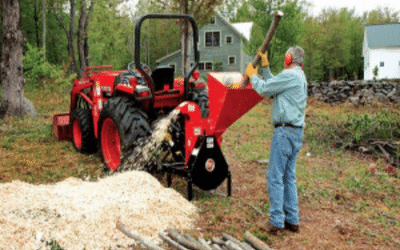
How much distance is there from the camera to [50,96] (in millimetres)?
A: 15883

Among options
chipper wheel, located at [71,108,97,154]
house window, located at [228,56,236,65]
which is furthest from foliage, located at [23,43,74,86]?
house window, located at [228,56,236,65]

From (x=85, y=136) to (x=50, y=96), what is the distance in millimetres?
9591

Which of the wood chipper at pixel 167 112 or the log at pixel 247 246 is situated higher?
the wood chipper at pixel 167 112

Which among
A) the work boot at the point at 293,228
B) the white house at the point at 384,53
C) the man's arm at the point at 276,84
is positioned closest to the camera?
the man's arm at the point at 276,84

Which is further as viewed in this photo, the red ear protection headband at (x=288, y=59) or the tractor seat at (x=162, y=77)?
the tractor seat at (x=162, y=77)

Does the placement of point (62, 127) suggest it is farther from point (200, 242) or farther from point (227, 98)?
point (200, 242)

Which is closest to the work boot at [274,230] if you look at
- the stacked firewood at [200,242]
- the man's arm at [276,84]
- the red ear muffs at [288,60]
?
the stacked firewood at [200,242]

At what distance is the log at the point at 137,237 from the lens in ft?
12.3

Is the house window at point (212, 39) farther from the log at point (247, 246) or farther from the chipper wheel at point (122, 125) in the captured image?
the log at point (247, 246)

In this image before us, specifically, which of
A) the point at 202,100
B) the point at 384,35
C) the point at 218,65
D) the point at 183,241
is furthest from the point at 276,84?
the point at 384,35

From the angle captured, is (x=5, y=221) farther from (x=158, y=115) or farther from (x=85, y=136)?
(x=85, y=136)

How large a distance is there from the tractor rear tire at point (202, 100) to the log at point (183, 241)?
2.17m

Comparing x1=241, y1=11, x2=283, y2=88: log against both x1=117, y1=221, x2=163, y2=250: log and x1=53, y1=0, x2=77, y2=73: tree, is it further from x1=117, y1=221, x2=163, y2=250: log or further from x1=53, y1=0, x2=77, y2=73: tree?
x1=53, y1=0, x2=77, y2=73: tree

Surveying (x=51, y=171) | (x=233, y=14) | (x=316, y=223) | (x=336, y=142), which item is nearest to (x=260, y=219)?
(x=316, y=223)
